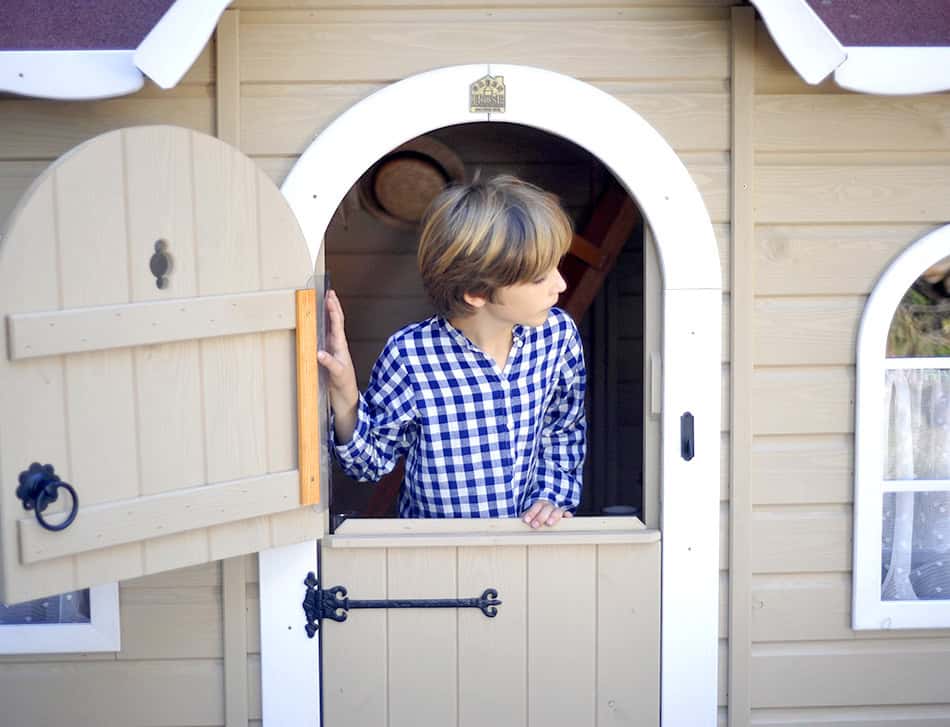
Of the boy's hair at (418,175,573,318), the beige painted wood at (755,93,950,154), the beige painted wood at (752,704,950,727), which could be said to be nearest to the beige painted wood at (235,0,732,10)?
the beige painted wood at (755,93,950,154)

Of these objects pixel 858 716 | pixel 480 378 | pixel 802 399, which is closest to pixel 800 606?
pixel 858 716

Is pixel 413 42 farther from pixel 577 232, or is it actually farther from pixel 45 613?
pixel 45 613

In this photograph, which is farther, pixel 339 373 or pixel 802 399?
pixel 802 399

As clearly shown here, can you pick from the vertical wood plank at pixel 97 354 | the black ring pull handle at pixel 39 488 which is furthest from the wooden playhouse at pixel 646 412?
the black ring pull handle at pixel 39 488

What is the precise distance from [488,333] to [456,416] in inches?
8.8

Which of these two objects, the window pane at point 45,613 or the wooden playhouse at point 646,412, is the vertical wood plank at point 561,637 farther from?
the window pane at point 45,613

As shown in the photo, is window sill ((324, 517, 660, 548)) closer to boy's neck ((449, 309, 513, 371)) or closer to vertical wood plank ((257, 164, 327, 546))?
vertical wood plank ((257, 164, 327, 546))

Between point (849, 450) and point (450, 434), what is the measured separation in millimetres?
995

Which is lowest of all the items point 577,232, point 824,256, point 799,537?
point 799,537

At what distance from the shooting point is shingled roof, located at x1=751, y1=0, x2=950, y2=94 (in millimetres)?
2514

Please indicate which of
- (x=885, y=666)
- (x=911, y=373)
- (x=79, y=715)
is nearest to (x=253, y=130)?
(x=79, y=715)

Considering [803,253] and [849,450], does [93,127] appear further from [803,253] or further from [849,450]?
[849,450]

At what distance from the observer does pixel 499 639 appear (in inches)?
111

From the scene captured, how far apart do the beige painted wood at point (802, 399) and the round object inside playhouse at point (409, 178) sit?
1.50 m
